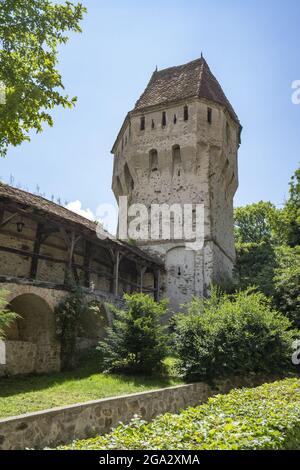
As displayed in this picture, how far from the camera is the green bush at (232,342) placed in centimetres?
1177

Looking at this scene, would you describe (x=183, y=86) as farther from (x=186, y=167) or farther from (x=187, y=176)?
(x=187, y=176)

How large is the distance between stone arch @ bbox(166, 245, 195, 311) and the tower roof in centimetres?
923

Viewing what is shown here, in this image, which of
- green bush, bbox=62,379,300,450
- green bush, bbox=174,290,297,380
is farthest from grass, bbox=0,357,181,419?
green bush, bbox=62,379,300,450

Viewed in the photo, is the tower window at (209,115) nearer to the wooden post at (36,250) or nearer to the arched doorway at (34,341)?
the wooden post at (36,250)

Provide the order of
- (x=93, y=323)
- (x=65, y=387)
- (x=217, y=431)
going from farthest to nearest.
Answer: (x=93, y=323)
(x=65, y=387)
(x=217, y=431)

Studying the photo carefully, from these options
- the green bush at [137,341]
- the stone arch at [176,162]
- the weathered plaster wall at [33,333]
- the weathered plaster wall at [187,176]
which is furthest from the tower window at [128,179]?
the green bush at [137,341]

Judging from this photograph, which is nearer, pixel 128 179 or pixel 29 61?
pixel 29 61

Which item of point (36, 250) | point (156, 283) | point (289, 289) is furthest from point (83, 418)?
point (156, 283)

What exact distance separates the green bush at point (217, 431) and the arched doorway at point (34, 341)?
701 centimetres

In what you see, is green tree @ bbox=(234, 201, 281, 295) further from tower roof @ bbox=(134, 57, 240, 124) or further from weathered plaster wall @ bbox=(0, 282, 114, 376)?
weathered plaster wall @ bbox=(0, 282, 114, 376)

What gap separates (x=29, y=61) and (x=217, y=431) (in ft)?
25.1

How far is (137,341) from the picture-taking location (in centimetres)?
1195

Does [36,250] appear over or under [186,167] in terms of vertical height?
under
